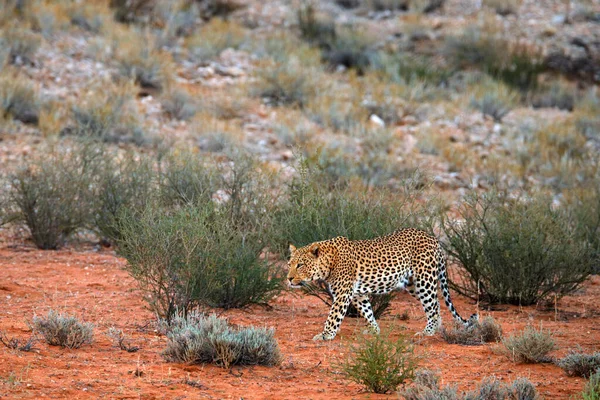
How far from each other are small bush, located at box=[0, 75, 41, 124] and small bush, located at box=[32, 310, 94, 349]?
11.0 m

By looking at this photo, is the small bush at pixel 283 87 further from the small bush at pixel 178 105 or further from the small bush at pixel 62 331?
the small bush at pixel 62 331

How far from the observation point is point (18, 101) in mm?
19531

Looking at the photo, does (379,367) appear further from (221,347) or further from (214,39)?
(214,39)

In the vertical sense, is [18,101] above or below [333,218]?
below

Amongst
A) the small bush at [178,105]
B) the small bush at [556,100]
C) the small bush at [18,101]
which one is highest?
the small bush at [18,101]

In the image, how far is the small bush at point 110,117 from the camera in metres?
19.0

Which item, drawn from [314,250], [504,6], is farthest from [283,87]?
[314,250]

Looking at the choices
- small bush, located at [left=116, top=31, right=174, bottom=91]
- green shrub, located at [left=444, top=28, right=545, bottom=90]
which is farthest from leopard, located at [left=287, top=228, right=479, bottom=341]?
green shrub, located at [left=444, top=28, right=545, bottom=90]

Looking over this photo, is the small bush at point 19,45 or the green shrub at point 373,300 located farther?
the small bush at point 19,45


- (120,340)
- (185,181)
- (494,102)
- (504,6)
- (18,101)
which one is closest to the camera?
(120,340)

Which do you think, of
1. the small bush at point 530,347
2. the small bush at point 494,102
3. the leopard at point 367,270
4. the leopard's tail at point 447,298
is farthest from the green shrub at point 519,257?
the small bush at point 494,102

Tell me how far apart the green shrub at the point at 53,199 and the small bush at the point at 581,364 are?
8.29 metres

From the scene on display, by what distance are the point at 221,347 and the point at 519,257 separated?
17.1 feet

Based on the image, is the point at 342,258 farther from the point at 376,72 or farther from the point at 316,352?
the point at 376,72
